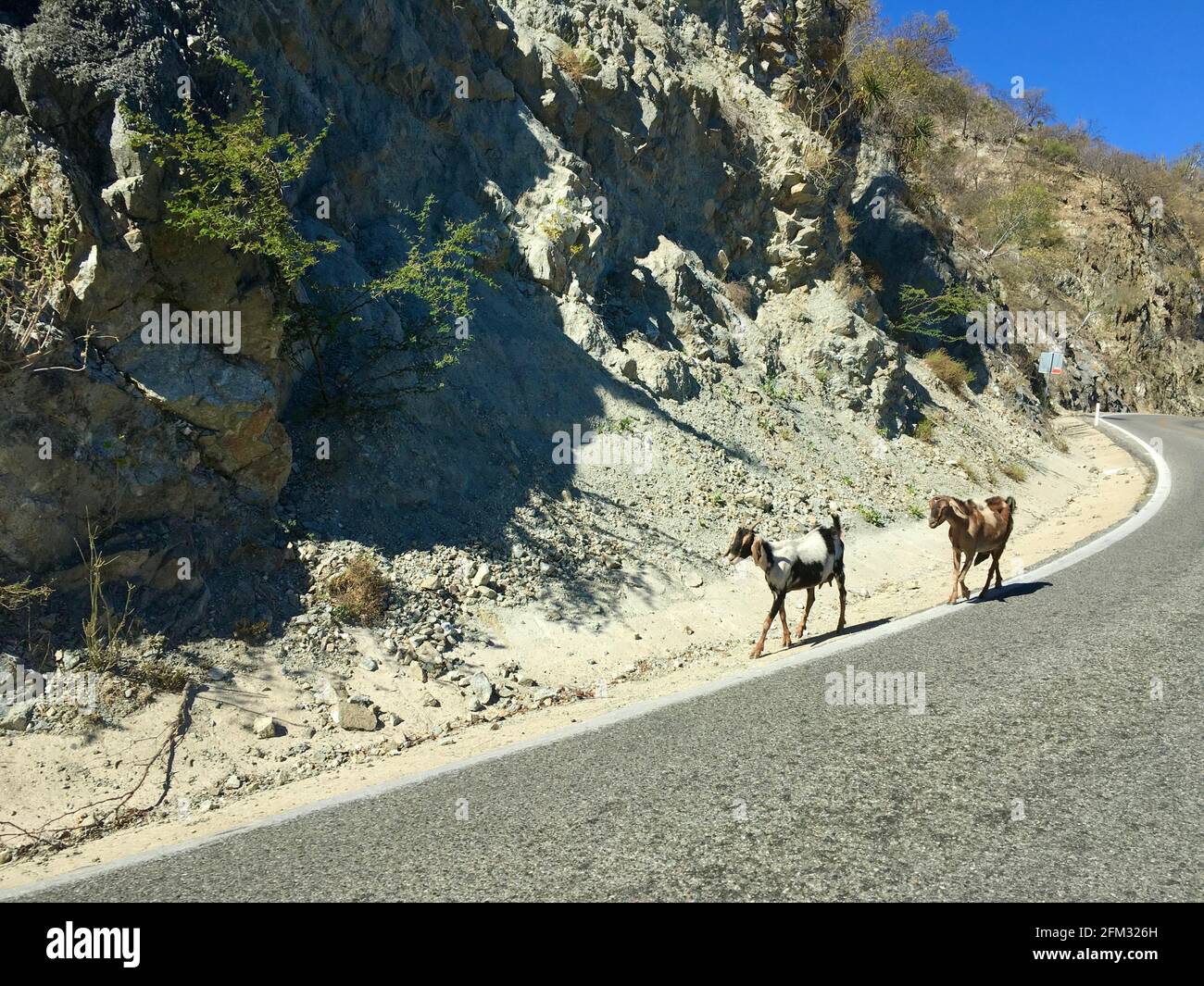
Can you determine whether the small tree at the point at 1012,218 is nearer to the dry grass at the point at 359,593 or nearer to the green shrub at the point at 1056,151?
the green shrub at the point at 1056,151

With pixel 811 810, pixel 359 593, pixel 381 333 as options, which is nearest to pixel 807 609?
pixel 811 810

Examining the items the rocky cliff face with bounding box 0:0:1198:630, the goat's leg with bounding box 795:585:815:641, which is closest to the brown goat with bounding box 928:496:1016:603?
the goat's leg with bounding box 795:585:815:641

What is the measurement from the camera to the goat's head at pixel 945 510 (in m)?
8.76

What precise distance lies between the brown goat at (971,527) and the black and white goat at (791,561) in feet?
3.93

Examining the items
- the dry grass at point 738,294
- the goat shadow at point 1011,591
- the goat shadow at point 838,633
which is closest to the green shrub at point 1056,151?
the dry grass at point 738,294

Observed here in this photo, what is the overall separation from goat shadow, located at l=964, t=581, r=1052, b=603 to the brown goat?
86 millimetres

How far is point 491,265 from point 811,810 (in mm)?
11639

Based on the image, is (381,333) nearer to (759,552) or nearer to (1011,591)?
(759,552)

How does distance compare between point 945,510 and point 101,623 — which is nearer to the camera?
point 101,623

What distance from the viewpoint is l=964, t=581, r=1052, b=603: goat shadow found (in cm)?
877

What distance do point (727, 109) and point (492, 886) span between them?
68.8 ft

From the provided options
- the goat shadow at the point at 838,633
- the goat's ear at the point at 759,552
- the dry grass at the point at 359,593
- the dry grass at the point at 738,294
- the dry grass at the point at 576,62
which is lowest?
the goat shadow at the point at 838,633

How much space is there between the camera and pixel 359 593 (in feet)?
26.3

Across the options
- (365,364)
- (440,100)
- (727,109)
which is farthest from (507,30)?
(365,364)
